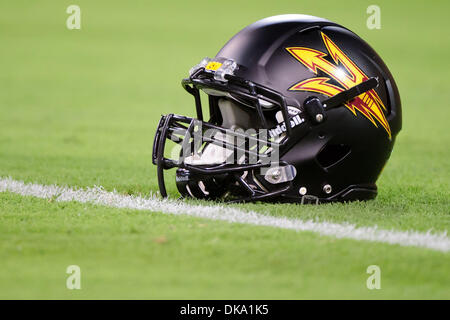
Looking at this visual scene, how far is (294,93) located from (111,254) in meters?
1.65

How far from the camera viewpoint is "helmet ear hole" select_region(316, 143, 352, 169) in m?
4.83

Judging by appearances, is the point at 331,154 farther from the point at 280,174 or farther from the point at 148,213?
the point at 148,213

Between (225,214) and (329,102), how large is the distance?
0.98 m

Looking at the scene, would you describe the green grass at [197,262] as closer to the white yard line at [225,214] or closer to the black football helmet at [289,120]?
the white yard line at [225,214]

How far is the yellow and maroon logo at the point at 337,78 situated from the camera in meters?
4.64

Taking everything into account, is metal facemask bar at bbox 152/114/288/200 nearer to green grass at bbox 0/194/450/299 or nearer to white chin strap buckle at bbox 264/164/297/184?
white chin strap buckle at bbox 264/164/297/184

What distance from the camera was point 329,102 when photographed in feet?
15.2

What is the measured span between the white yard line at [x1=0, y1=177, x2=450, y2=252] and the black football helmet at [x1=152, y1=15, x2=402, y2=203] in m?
0.22

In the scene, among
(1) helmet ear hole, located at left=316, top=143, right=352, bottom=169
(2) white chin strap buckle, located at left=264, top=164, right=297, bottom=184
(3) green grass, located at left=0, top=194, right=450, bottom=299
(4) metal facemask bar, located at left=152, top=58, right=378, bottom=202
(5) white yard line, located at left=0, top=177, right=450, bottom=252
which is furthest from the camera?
(1) helmet ear hole, located at left=316, top=143, right=352, bottom=169

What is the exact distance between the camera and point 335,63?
15.5ft

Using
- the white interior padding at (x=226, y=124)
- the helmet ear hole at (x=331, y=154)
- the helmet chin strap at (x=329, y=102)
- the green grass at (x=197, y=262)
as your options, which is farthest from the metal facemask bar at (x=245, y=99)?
the green grass at (x=197, y=262)

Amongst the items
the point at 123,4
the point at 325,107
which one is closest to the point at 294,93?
the point at 325,107

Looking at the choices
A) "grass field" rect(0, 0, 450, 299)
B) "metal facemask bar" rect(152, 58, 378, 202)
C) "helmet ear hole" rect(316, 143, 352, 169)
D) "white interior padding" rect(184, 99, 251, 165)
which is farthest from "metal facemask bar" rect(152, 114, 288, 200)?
"helmet ear hole" rect(316, 143, 352, 169)

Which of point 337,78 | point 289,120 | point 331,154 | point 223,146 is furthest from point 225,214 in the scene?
point 337,78
